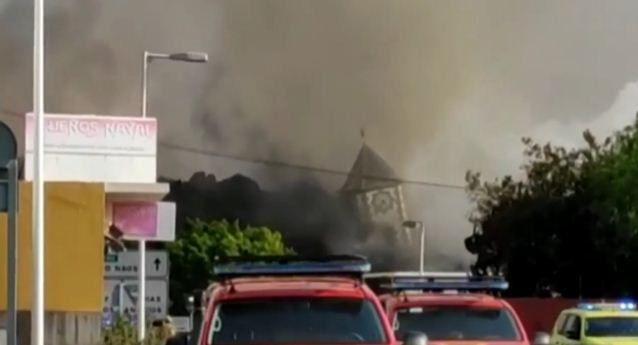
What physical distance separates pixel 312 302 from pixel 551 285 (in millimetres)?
50216

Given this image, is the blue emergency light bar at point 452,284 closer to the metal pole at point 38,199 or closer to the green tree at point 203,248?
the metal pole at point 38,199

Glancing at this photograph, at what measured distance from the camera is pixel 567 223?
2376 inches

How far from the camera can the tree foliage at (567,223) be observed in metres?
A: 54.2

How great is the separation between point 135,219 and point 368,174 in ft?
219

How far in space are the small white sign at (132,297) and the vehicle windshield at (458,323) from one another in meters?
11.1

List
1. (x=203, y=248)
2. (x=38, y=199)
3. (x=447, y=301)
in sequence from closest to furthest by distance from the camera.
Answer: (x=447, y=301) < (x=38, y=199) < (x=203, y=248)

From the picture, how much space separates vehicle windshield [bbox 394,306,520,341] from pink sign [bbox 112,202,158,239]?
11.4m

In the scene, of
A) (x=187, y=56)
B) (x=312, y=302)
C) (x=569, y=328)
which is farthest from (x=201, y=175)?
(x=312, y=302)

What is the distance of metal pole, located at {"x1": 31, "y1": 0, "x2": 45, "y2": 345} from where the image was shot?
20.1m

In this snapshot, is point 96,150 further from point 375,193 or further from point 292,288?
point 375,193

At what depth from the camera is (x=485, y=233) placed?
66.5 meters

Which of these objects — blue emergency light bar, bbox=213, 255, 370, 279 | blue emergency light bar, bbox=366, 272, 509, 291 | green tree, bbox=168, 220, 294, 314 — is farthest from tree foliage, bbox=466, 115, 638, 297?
blue emergency light bar, bbox=213, 255, 370, 279

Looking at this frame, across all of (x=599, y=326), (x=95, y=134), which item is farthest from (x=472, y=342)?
(x=95, y=134)

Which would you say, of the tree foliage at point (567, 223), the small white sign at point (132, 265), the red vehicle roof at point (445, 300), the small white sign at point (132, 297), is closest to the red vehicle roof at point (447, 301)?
the red vehicle roof at point (445, 300)
